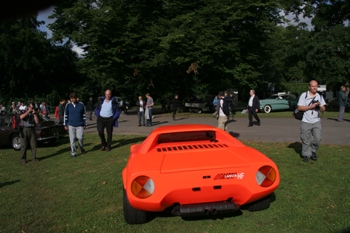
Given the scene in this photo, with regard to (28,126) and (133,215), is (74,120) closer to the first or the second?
(28,126)

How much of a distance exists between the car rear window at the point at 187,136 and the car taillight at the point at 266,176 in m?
1.35

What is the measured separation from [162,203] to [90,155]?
6018 millimetres

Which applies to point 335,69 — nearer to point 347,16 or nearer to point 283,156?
point 347,16

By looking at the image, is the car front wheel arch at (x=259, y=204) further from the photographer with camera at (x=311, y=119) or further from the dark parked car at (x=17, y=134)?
the dark parked car at (x=17, y=134)

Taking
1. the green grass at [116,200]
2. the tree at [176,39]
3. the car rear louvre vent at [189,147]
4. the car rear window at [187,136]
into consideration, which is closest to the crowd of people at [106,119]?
the green grass at [116,200]

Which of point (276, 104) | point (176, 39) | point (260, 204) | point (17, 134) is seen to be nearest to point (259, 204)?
point (260, 204)

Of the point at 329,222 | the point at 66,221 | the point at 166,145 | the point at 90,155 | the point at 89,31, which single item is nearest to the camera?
the point at 329,222

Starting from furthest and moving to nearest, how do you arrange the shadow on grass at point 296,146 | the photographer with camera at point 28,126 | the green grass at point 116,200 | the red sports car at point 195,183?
the shadow on grass at point 296,146 → the photographer with camera at point 28,126 → the green grass at point 116,200 → the red sports car at point 195,183

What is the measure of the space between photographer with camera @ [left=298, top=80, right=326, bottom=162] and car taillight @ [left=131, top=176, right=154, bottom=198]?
455 cm

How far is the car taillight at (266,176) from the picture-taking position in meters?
3.84

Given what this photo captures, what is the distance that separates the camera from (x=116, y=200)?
5078mm

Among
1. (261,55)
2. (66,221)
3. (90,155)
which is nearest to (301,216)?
(66,221)

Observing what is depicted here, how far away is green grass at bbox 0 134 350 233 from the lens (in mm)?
3951

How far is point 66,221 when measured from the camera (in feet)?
14.0
